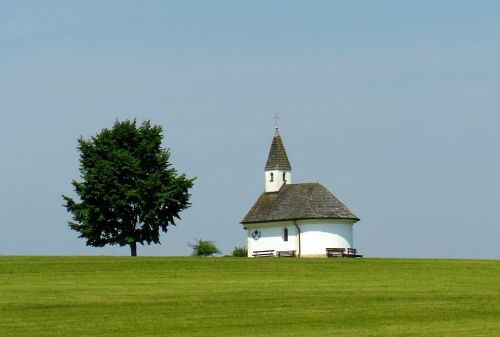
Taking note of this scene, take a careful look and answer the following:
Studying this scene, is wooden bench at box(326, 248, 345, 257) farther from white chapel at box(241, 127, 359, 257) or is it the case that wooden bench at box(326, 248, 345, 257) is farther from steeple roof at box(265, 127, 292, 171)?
steeple roof at box(265, 127, 292, 171)

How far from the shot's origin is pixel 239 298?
140 ft

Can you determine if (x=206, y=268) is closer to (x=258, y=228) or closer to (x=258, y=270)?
(x=258, y=270)

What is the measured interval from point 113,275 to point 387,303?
12916mm

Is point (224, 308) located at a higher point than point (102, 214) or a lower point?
lower

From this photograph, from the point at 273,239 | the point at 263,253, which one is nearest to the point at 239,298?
the point at 263,253

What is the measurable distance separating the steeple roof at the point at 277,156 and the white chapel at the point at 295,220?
0.30 metres

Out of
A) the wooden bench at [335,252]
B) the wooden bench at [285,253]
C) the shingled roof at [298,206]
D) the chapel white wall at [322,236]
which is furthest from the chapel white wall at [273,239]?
the wooden bench at [335,252]

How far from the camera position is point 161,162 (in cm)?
8481

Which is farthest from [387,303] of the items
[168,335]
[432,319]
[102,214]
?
[102,214]

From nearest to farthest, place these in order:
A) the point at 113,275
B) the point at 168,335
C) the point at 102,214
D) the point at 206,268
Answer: the point at 168,335 < the point at 113,275 < the point at 206,268 < the point at 102,214

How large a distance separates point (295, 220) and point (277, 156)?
801 centimetres

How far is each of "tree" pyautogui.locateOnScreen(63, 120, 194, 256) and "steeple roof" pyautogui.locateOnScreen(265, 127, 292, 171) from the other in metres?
8.45

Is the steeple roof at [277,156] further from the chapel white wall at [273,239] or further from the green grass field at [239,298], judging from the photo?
the green grass field at [239,298]

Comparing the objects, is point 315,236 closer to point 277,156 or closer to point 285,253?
point 285,253
